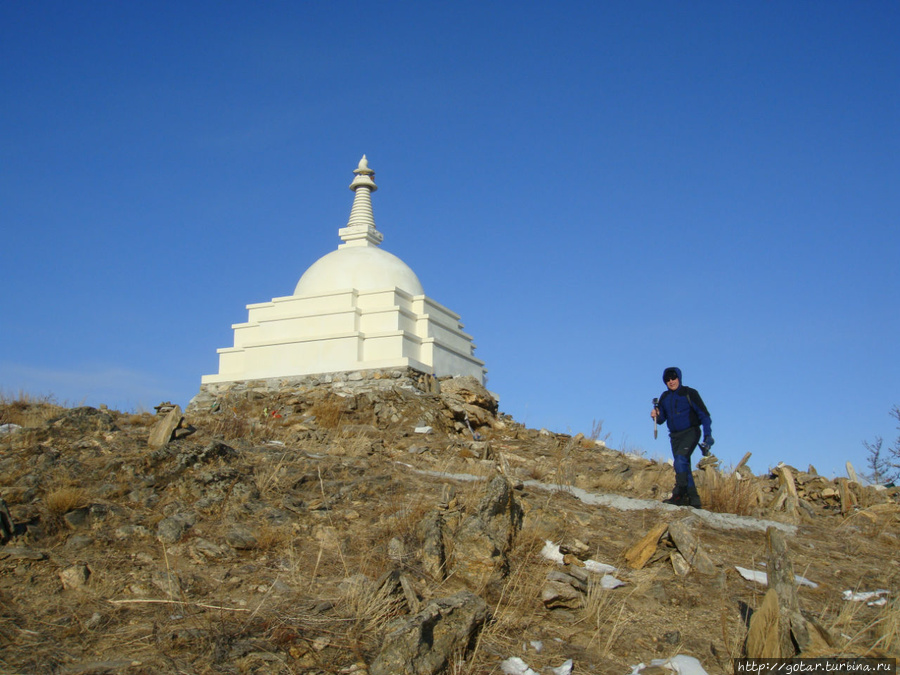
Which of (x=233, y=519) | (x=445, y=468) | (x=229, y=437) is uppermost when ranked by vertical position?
(x=229, y=437)

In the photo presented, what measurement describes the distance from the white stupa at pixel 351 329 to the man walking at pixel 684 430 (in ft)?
30.4

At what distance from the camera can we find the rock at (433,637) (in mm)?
4391

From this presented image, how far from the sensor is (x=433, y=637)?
463 cm

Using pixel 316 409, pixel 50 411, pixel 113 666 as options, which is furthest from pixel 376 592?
pixel 316 409

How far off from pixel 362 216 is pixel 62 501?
17.7 metres

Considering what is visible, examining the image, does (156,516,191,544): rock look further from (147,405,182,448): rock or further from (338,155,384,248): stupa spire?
(338,155,384,248): stupa spire

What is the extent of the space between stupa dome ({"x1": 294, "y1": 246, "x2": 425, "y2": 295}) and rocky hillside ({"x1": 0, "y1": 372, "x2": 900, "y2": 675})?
1085cm

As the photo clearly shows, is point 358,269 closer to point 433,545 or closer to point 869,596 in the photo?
point 433,545

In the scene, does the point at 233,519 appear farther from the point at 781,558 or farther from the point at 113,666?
the point at 781,558

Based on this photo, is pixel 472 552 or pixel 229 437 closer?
pixel 472 552

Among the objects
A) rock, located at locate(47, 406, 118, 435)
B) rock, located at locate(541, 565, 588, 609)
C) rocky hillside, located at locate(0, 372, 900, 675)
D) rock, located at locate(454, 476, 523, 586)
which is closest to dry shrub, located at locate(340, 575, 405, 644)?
rocky hillside, located at locate(0, 372, 900, 675)

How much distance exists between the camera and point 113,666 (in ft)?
13.8

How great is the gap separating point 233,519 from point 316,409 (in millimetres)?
8856

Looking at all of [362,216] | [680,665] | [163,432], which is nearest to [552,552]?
[680,665]
